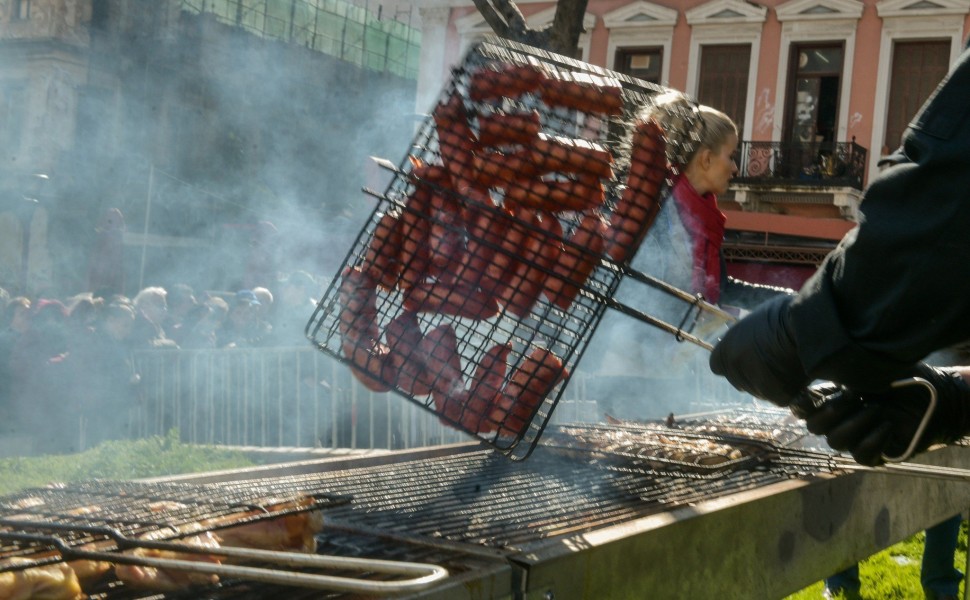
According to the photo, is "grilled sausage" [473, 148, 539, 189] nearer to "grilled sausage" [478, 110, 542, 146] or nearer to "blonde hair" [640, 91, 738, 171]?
"grilled sausage" [478, 110, 542, 146]

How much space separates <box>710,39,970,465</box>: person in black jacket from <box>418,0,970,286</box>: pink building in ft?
57.3

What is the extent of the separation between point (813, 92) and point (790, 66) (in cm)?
72

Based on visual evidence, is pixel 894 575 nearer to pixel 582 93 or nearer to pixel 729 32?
pixel 582 93

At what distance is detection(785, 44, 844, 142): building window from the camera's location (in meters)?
20.4

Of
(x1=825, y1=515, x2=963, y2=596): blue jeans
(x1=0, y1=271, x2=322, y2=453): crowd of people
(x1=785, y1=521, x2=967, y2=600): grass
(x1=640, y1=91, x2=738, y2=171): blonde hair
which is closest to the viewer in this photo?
(x1=640, y1=91, x2=738, y2=171): blonde hair

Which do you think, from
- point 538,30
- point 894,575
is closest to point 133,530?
point 538,30

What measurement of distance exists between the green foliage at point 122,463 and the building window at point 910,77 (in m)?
16.8

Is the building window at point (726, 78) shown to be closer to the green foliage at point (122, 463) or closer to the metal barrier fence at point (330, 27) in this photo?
the metal barrier fence at point (330, 27)

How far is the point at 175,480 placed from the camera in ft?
9.54

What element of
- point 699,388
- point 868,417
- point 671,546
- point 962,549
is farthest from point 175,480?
point 962,549

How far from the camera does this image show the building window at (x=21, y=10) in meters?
19.8

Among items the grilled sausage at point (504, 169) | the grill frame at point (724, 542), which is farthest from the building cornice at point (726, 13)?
the grilled sausage at point (504, 169)

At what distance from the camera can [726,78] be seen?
21.2 meters

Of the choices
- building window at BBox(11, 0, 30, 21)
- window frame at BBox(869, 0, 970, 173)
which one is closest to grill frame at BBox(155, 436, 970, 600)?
window frame at BBox(869, 0, 970, 173)
